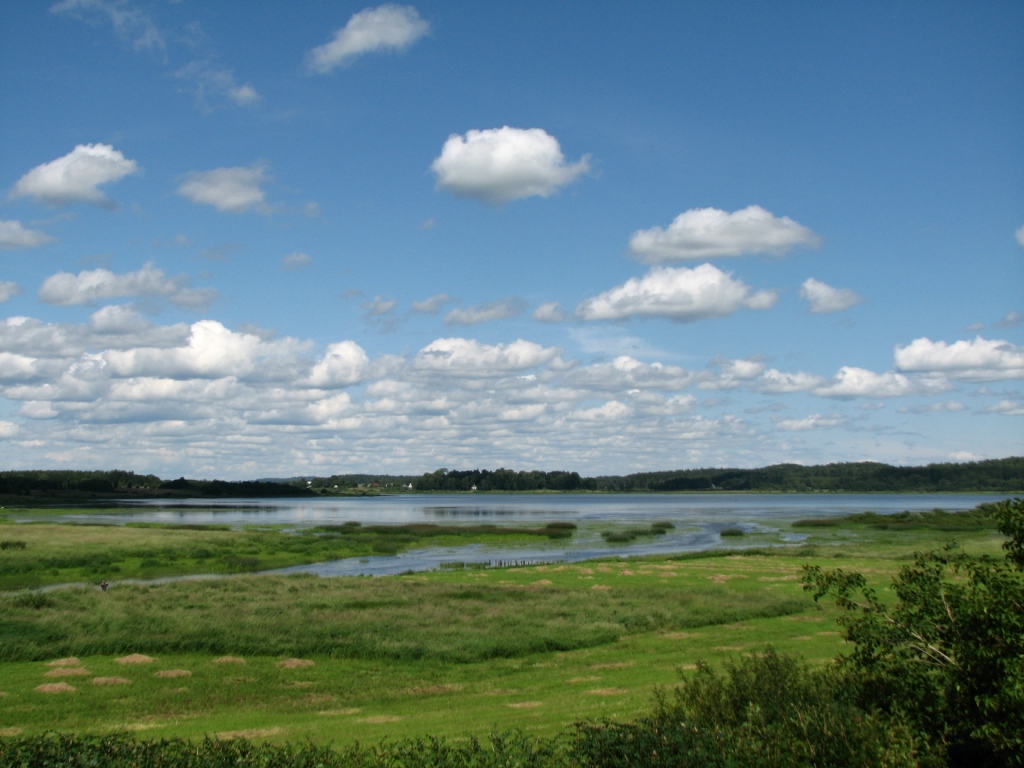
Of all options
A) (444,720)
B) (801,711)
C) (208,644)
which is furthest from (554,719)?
(208,644)

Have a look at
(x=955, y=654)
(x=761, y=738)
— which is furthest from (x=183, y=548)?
(x=955, y=654)

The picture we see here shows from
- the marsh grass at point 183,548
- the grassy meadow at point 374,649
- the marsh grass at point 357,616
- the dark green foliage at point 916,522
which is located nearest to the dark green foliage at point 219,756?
the grassy meadow at point 374,649

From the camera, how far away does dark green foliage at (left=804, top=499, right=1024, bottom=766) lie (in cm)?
1162

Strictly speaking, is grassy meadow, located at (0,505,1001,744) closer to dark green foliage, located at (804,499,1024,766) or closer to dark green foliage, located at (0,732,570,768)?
dark green foliage, located at (804,499,1024,766)

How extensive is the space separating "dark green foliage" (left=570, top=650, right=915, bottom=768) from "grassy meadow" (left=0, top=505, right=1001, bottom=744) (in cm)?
483

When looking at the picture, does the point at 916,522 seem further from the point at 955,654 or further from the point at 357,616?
the point at 955,654

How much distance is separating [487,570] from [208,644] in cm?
3232

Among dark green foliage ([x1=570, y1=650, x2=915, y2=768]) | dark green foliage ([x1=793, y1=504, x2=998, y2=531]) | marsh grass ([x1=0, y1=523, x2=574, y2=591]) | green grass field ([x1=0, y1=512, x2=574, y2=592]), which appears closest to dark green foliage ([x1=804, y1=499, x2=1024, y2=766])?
dark green foliage ([x1=570, y1=650, x2=915, y2=768])

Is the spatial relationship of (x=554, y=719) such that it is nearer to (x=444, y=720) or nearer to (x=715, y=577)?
(x=444, y=720)

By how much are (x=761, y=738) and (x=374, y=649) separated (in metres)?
22.6

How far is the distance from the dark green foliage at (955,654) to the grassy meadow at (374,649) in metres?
6.33

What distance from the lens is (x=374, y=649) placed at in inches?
1267

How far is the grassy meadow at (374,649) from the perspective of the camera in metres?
22.0

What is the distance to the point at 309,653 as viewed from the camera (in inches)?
1257
